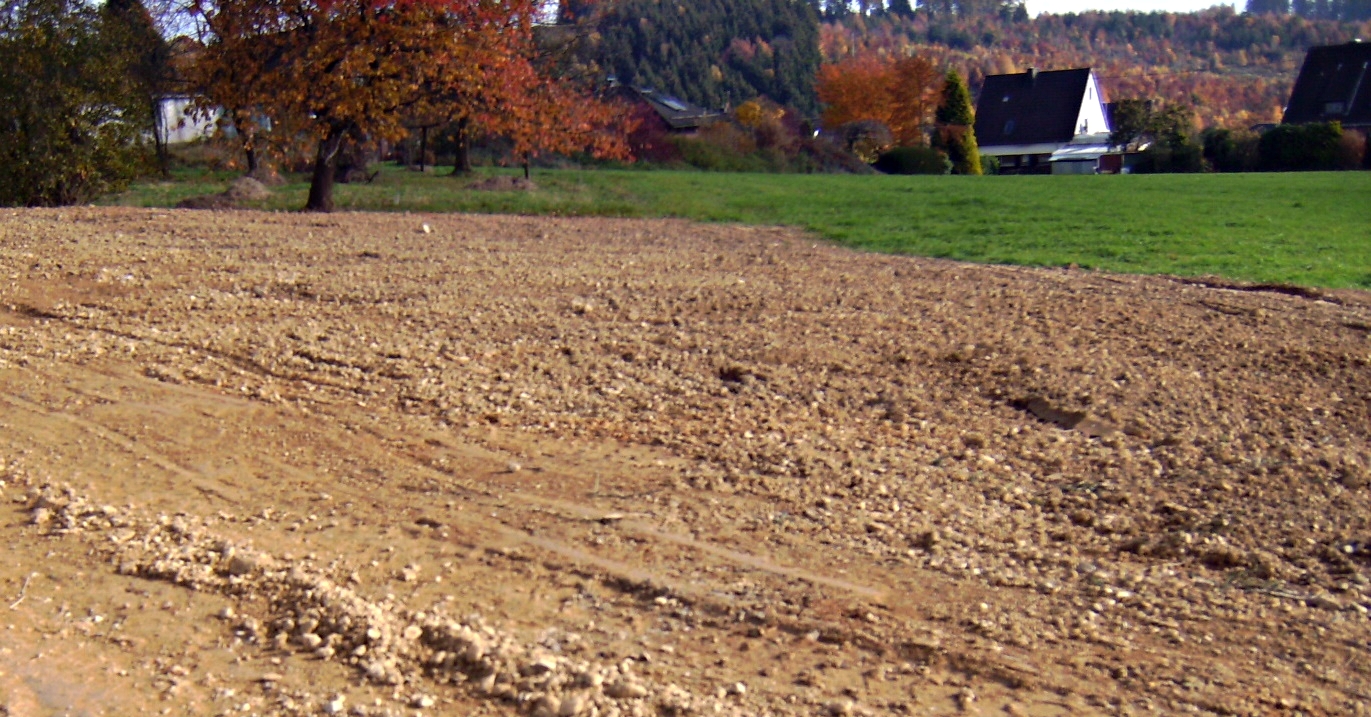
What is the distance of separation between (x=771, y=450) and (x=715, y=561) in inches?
48.6

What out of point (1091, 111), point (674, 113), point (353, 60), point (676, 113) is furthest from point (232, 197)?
point (1091, 111)

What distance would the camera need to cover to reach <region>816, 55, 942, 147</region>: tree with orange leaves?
60.0 metres

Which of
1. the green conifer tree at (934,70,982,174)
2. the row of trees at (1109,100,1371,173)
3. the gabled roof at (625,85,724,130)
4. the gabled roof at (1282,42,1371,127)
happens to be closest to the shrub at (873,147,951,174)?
the green conifer tree at (934,70,982,174)

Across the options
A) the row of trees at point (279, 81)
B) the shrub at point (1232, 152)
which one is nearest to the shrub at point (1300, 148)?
the shrub at point (1232, 152)

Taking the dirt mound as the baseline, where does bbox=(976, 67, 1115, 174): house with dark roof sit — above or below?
above

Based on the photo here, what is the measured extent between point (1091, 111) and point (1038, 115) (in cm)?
332

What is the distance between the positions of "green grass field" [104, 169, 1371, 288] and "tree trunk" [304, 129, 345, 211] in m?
0.65

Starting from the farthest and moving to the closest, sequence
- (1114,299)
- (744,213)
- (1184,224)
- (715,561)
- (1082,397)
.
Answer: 1. (744,213)
2. (1184,224)
3. (1114,299)
4. (1082,397)
5. (715,561)

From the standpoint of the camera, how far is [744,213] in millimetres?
17781

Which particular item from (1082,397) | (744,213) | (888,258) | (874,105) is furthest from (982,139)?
(1082,397)

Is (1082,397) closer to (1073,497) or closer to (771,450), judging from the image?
(1073,497)

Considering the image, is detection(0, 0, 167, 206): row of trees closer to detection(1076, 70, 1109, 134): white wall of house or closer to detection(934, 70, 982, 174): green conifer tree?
detection(934, 70, 982, 174): green conifer tree

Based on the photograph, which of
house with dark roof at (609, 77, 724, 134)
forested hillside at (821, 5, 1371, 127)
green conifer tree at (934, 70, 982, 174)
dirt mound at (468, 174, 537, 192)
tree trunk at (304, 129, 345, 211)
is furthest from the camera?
forested hillside at (821, 5, 1371, 127)

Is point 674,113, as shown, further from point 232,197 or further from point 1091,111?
point 232,197
